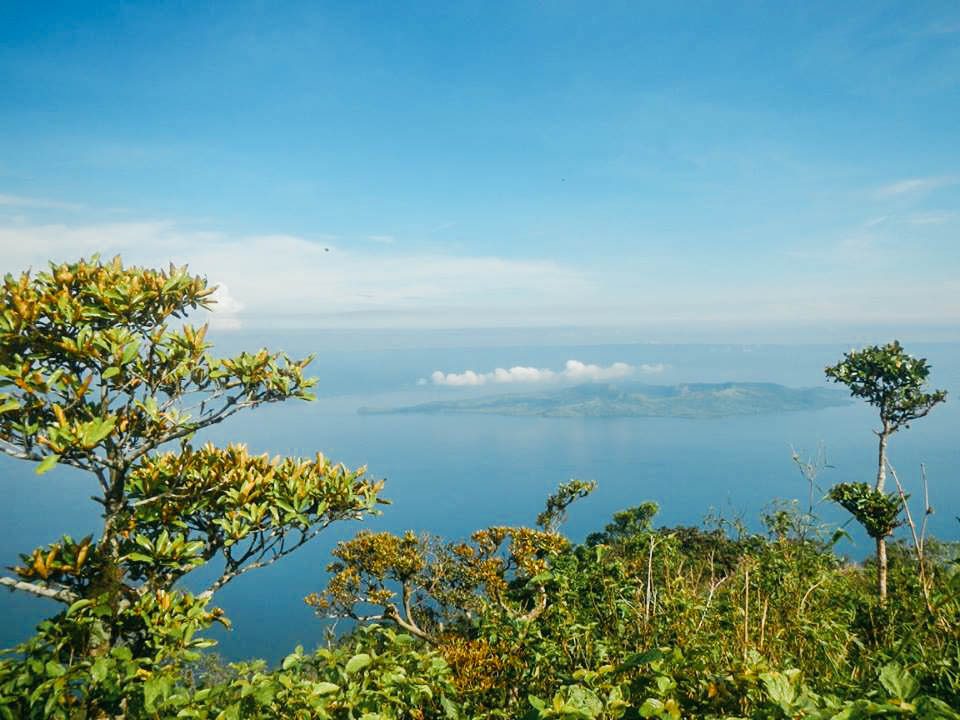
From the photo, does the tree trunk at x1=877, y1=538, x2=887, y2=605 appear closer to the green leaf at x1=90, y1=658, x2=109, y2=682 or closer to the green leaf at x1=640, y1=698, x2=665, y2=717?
the green leaf at x1=640, y1=698, x2=665, y2=717

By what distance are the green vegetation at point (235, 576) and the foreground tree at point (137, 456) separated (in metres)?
0.02

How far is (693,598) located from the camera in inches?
158

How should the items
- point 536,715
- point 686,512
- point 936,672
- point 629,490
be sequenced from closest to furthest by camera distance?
point 536,715
point 936,672
point 686,512
point 629,490

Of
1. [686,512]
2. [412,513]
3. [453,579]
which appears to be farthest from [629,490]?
[453,579]

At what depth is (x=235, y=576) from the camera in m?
4.27

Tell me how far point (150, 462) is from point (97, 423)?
3.65 feet

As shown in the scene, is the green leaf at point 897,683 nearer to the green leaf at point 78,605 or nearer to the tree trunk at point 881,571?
the green leaf at point 78,605

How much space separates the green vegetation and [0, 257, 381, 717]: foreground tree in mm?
18

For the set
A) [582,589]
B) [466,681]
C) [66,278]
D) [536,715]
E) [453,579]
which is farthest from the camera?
[453,579]

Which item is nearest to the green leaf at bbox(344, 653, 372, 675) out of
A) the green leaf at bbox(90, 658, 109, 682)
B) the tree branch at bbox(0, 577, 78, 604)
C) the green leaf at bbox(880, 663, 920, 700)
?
the green leaf at bbox(90, 658, 109, 682)

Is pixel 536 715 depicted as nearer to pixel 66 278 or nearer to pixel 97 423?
pixel 97 423

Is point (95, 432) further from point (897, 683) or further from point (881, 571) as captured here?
point (881, 571)

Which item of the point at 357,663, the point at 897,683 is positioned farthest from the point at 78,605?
the point at 897,683

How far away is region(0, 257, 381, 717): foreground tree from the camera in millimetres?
3586
